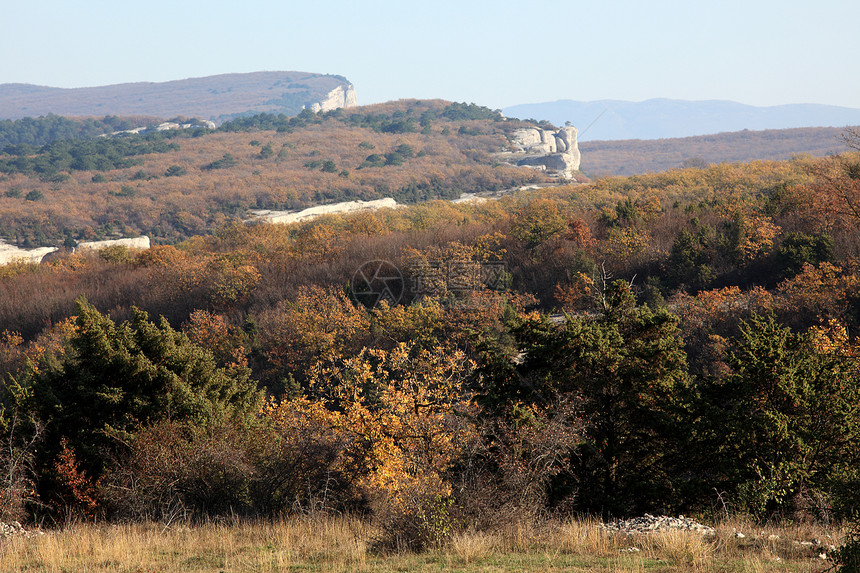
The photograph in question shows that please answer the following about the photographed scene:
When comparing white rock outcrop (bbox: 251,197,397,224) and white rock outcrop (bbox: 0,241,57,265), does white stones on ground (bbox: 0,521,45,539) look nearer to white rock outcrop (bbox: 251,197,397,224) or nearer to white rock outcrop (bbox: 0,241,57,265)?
white rock outcrop (bbox: 0,241,57,265)

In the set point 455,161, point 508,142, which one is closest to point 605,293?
point 455,161

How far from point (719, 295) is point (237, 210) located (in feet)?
310

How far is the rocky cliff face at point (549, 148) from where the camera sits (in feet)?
494

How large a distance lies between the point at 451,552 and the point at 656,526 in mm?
3039

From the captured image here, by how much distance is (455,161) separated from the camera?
15200 cm

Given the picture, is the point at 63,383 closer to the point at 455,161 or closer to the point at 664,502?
the point at 664,502

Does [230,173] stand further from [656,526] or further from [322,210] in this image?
[656,526]

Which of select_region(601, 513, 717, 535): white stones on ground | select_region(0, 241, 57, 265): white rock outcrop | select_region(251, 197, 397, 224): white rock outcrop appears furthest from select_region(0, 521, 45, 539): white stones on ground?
select_region(251, 197, 397, 224): white rock outcrop

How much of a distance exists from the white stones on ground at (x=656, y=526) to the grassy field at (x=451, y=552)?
10.3 inches

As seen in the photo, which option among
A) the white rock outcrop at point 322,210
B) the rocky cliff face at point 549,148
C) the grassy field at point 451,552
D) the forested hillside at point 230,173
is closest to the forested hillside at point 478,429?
the grassy field at point 451,552

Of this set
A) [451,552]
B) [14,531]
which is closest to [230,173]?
[14,531]

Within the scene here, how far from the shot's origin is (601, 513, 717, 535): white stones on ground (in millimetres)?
9240

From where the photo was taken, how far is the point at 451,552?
8.48m

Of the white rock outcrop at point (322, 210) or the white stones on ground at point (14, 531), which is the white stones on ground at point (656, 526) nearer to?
the white stones on ground at point (14, 531)
